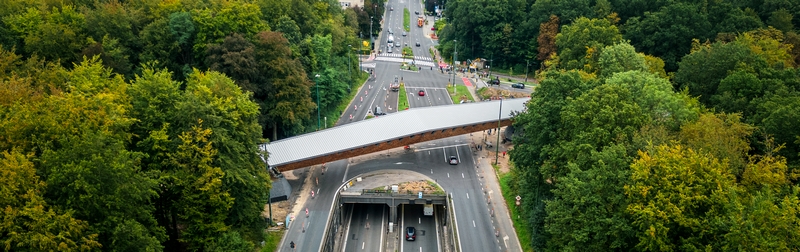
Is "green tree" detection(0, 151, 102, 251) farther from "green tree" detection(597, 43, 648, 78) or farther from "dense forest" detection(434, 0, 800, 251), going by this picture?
"green tree" detection(597, 43, 648, 78)

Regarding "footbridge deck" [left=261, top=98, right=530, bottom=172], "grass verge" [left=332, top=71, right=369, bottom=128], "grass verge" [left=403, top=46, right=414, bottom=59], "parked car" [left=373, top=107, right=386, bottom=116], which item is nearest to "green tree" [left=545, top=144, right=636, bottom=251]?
"footbridge deck" [left=261, top=98, right=530, bottom=172]

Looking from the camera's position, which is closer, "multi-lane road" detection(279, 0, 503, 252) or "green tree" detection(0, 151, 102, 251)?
"green tree" detection(0, 151, 102, 251)

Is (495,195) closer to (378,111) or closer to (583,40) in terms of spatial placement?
(378,111)

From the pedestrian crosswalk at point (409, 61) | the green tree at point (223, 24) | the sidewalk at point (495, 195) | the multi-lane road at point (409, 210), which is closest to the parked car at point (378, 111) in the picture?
the multi-lane road at point (409, 210)

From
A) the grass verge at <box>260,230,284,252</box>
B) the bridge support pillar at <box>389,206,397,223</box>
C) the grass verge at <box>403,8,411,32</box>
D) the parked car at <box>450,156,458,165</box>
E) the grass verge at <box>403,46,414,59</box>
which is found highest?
the grass verge at <box>403,8,411,32</box>

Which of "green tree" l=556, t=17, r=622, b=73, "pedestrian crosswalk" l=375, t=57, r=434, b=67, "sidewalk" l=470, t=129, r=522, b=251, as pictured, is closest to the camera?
"sidewalk" l=470, t=129, r=522, b=251
